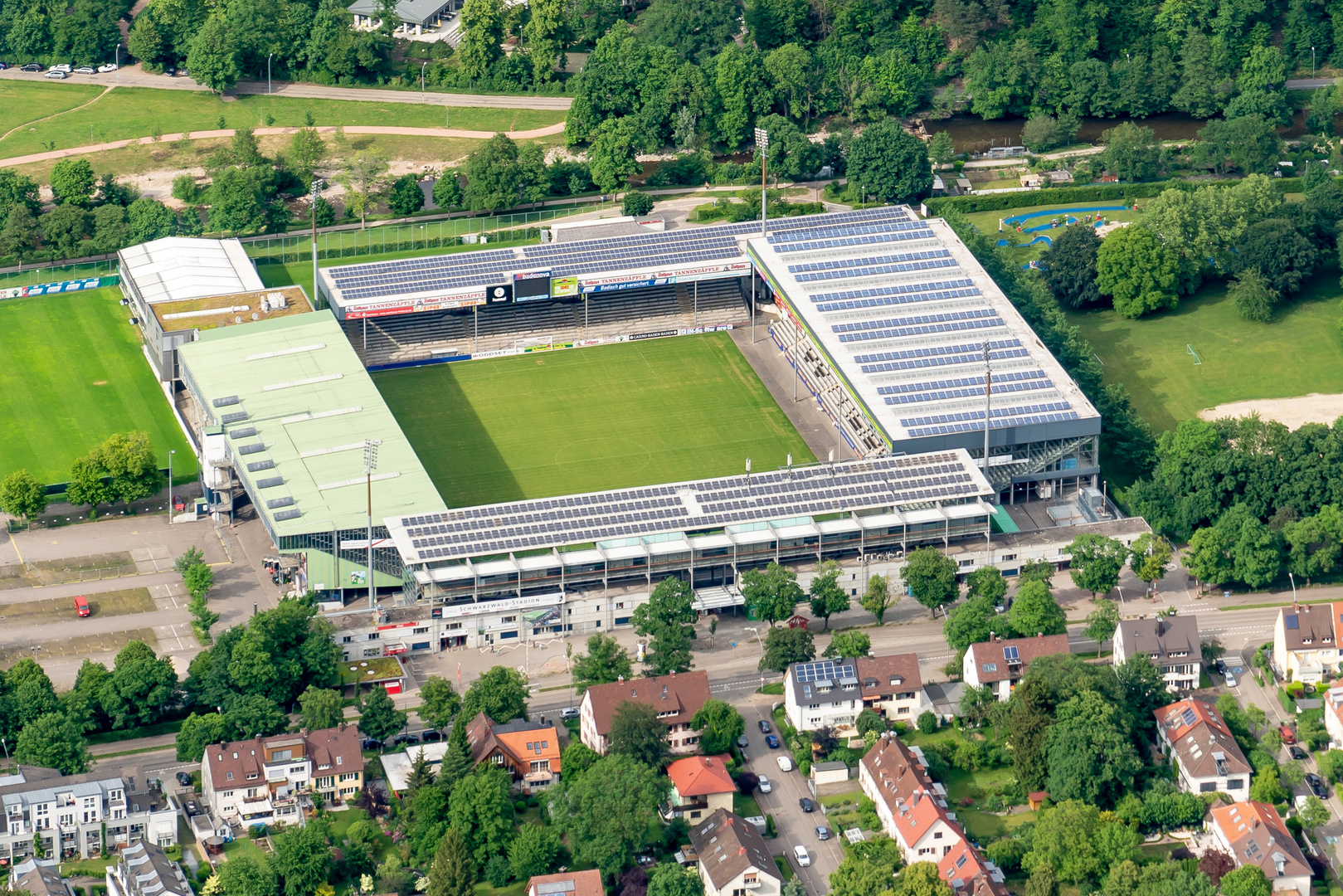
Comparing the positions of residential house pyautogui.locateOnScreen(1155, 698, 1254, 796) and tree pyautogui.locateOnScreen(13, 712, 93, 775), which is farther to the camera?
tree pyautogui.locateOnScreen(13, 712, 93, 775)

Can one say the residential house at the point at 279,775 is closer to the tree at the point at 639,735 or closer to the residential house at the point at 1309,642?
the tree at the point at 639,735

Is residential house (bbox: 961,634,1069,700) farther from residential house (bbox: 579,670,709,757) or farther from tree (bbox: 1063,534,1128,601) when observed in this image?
residential house (bbox: 579,670,709,757)

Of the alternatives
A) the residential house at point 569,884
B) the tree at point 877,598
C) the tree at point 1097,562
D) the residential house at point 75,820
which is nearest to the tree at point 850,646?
the tree at point 877,598

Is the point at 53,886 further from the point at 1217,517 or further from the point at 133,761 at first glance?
the point at 1217,517

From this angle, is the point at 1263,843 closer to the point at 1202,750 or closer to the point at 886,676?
the point at 1202,750

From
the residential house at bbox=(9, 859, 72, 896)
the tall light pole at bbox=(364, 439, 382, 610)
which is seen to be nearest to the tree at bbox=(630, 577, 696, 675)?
the tall light pole at bbox=(364, 439, 382, 610)
